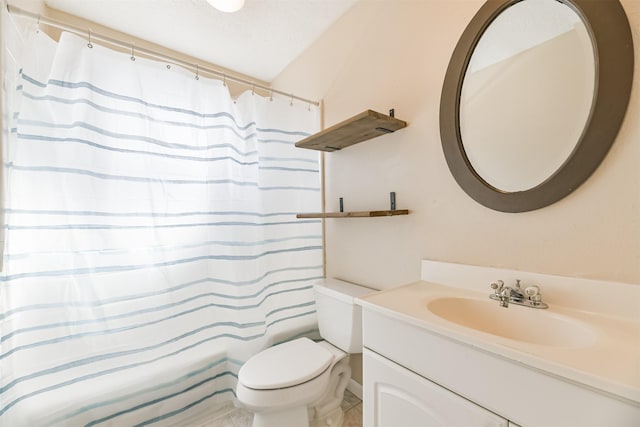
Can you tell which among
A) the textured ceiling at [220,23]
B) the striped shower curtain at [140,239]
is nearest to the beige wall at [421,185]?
the textured ceiling at [220,23]

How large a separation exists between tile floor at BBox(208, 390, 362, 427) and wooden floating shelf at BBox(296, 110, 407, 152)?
1.56 metres

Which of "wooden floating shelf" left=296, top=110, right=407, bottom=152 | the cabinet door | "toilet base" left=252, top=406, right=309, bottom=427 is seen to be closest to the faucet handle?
the cabinet door

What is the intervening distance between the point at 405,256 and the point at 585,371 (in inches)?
30.3

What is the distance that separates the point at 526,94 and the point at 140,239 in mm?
1745

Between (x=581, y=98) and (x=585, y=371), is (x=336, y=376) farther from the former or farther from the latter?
(x=581, y=98)

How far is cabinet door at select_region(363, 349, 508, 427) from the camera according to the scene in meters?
0.63

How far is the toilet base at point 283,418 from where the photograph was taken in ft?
3.74

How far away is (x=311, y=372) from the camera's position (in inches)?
45.4

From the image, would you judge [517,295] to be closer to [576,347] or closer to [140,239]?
[576,347]

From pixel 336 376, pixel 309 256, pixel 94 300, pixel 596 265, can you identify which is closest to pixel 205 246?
pixel 94 300

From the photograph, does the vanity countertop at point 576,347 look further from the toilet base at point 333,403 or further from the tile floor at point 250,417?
the tile floor at point 250,417

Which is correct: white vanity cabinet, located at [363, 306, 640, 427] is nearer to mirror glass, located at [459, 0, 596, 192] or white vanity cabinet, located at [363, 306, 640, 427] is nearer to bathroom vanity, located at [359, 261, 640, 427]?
bathroom vanity, located at [359, 261, 640, 427]

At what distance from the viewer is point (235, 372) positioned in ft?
4.78

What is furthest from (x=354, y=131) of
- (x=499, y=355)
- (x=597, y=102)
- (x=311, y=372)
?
(x=311, y=372)
